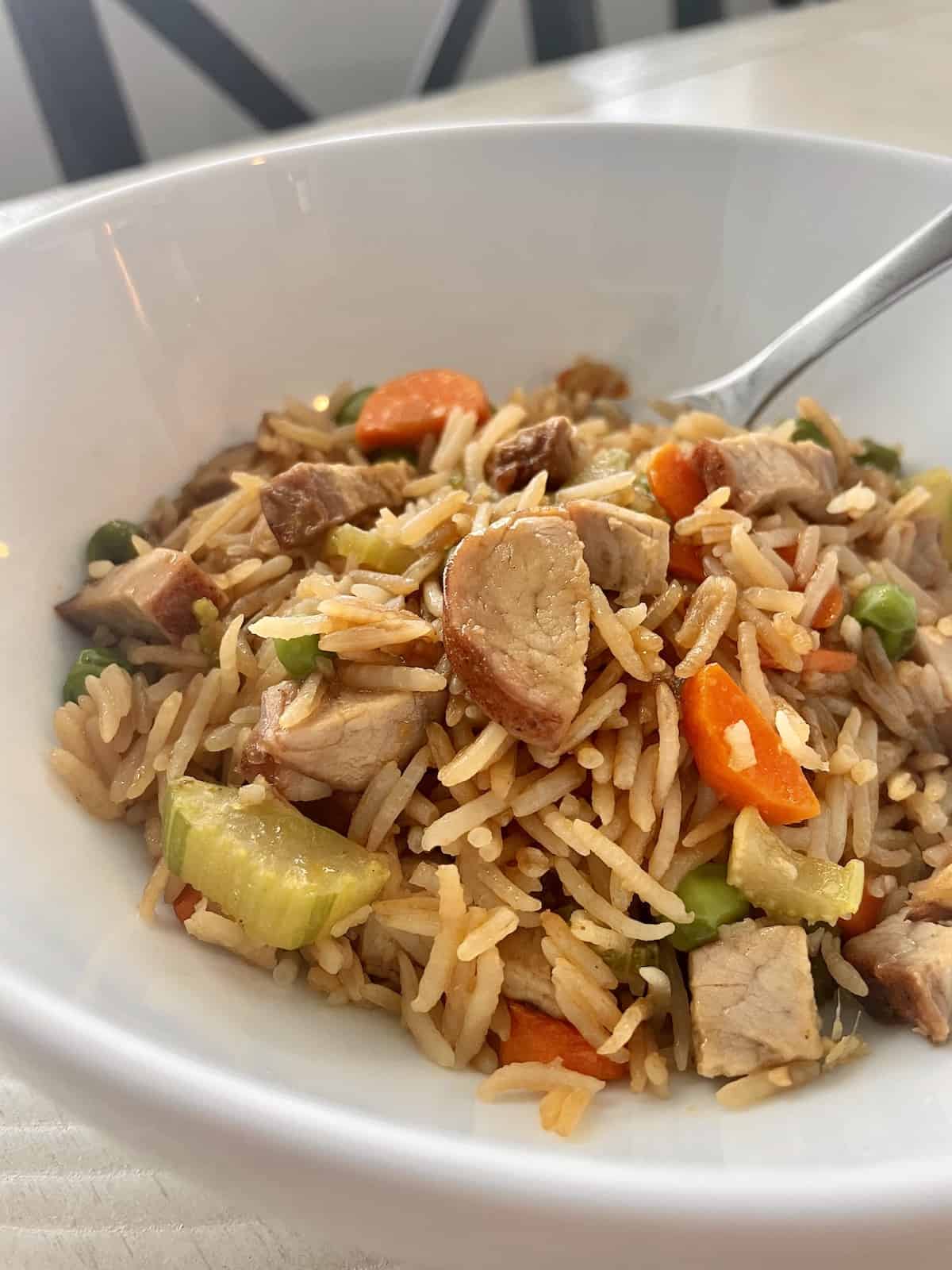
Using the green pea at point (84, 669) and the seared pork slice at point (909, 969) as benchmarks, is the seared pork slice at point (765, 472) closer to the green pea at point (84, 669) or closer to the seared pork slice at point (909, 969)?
the seared pork slice at point (909, 969)

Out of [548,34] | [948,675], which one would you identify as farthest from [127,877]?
[548,34]

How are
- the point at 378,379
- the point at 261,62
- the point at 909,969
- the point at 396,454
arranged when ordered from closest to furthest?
the point at 909,969, the point at 396,454, the point at 378,379, the point at 261,62

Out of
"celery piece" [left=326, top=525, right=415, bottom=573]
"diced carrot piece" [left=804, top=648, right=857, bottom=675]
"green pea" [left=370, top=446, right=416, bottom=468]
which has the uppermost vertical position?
"celery piece" [left=326, top=525, right=415, bottom=573]

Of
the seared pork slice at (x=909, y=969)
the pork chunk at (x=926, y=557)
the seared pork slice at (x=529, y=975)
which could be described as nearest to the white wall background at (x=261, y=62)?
the pork chunk at (x=926, y=557)

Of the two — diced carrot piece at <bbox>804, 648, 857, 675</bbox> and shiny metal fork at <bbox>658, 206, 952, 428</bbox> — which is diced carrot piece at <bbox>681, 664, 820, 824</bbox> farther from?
shiny metal fork at <bbox>658, 206, 952, 428</bbox>

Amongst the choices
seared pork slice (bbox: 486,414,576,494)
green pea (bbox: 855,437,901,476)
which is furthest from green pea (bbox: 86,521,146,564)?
green pea (bbox: 855,437,901,476)

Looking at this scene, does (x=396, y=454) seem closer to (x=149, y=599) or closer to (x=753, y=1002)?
(x=149, y=599)

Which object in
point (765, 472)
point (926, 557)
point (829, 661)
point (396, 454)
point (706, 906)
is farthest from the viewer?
point (396, 454)

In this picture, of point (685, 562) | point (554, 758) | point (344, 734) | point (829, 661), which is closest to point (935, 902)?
point (829, 661)
